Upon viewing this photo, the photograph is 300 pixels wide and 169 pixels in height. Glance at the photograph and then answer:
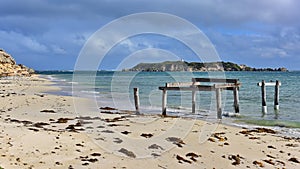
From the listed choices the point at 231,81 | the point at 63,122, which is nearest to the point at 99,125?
the point at 63,122

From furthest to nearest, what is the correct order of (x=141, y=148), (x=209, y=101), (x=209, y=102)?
(x=209, y=101)
(x=209, y=102)
(x=141, y=148)

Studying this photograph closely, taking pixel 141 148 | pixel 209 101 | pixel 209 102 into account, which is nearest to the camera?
pixel 141 148

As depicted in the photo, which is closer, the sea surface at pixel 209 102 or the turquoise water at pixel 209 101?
the sea surface at pixel 209 102

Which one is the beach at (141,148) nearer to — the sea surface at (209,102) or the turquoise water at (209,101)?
the sea surface at (209,102)

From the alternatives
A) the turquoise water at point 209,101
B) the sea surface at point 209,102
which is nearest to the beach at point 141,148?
the sea surface at point 209,102

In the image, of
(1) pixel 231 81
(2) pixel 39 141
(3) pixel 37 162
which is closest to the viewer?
(3) pixel 37 162

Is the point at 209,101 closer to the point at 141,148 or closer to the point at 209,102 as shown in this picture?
the point at 209,102

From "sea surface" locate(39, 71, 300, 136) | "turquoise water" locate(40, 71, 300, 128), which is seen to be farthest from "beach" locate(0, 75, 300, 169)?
"turquoise water" locate(40, 71, 300, 128)

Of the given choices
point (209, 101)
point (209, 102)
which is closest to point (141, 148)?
point (209, 102)

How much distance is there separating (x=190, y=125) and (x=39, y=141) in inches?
238

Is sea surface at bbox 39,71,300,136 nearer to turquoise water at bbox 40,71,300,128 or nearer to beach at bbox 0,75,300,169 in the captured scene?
turquoise water at bbox 40,71,300,128

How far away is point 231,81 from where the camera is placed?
19750 millimetres

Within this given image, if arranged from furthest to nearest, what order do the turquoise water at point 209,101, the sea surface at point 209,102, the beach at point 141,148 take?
the turquoise water at point 209,101 → the sea surface at point 209,102 → the beach at point 141,148

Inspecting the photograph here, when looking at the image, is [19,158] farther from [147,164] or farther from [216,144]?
[216,144]
